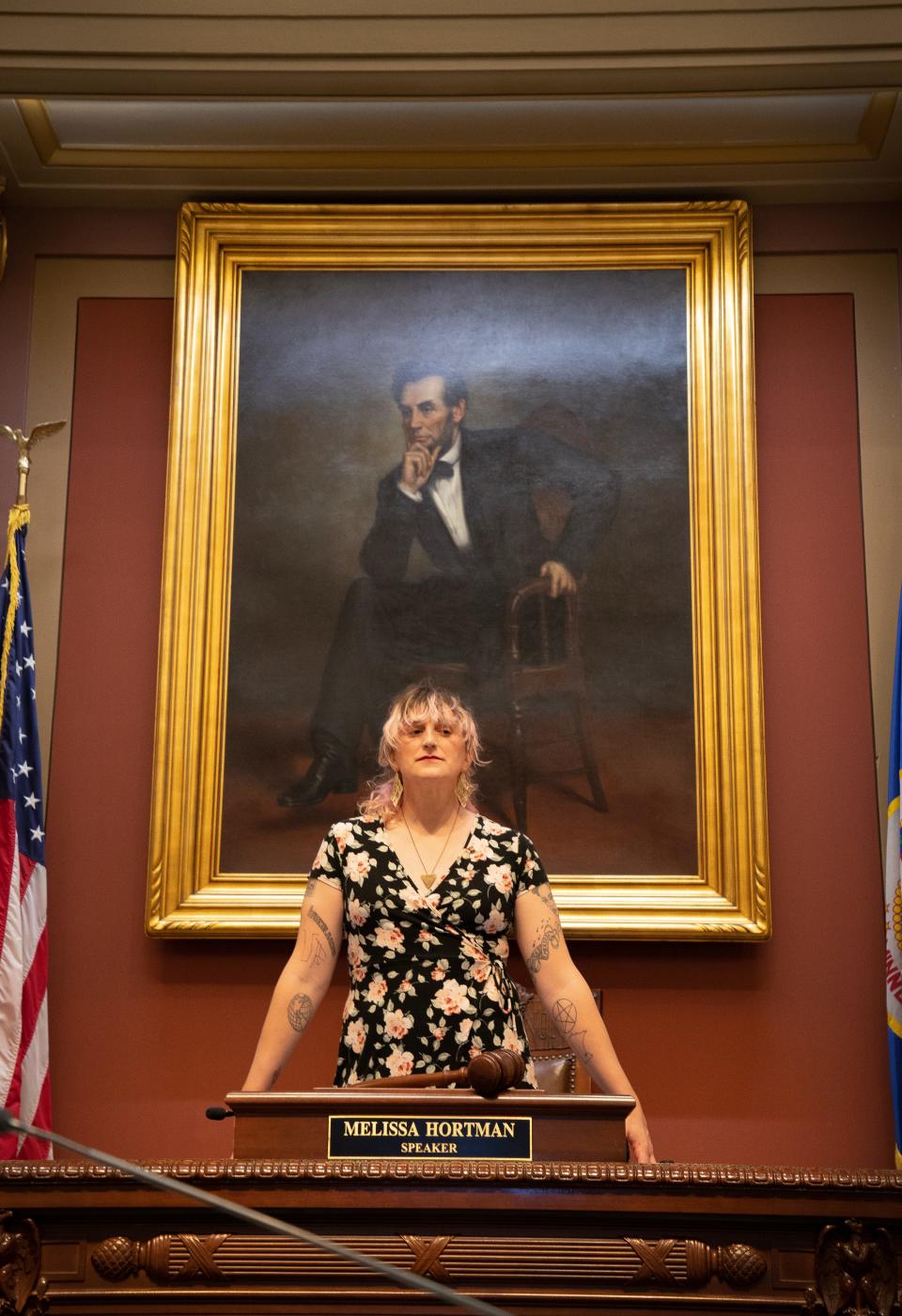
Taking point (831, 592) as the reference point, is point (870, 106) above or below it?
above

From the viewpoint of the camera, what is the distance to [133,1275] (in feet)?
10.2

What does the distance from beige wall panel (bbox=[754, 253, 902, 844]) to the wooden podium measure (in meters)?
3.17

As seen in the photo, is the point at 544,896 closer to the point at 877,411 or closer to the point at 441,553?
the point at 441,553

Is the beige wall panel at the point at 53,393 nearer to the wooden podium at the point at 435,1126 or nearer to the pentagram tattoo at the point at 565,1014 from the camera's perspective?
the pentagram tattoo at the point at 565,1014

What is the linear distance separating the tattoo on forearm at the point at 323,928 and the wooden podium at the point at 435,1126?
3.72ft

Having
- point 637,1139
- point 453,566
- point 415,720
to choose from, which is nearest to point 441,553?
point 453,566

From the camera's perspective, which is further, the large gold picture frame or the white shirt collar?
the white shirt collar

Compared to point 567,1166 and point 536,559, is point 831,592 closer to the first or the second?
point 536,559

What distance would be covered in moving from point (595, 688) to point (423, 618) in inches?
30.0

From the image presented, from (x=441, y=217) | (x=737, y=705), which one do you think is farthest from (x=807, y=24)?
(x=737, y=705)

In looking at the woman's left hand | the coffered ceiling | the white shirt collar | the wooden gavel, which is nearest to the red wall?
the coffered ceiling

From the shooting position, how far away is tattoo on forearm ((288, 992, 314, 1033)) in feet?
14.0

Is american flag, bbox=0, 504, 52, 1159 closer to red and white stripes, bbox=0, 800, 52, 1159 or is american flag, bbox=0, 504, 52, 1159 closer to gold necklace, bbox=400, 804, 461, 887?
red and white stripes, bbox=0, 800, 52, 1159

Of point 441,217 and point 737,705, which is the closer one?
point 737,705
